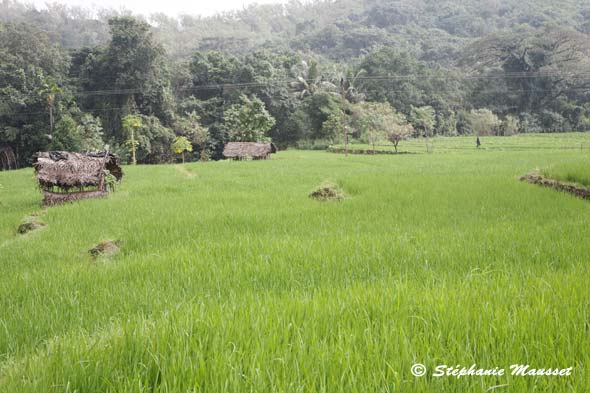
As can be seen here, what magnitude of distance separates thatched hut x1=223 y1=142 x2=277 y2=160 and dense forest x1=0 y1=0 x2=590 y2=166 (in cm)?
579

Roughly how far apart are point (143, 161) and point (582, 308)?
38.4m

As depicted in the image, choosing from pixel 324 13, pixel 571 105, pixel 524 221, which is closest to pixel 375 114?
pixel 571 105

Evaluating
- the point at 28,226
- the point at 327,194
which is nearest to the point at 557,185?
the point at 327,194

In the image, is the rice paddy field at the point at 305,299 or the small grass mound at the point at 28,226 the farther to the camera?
the small grass mound at the point at 28,226

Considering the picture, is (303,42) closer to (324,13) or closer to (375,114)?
(324,13)

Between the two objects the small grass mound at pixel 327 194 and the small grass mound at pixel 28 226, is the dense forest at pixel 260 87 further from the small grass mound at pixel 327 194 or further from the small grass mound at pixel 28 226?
the small grass mound at pixel 28 226

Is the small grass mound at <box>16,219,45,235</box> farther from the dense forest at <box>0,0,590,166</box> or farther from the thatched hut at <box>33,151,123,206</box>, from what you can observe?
the dense forest at <box>0,0,590,166</box>

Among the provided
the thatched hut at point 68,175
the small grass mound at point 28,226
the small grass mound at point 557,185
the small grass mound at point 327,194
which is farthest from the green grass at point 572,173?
the thatched hut at point 68,175

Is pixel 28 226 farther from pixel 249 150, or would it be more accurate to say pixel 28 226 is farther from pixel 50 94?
pixel 50 94

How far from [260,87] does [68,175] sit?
3529 centimetres

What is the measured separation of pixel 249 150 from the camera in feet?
99.9

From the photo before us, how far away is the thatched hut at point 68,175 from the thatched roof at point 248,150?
17.7m

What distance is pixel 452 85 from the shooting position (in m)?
55.2

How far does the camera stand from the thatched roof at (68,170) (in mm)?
11359
